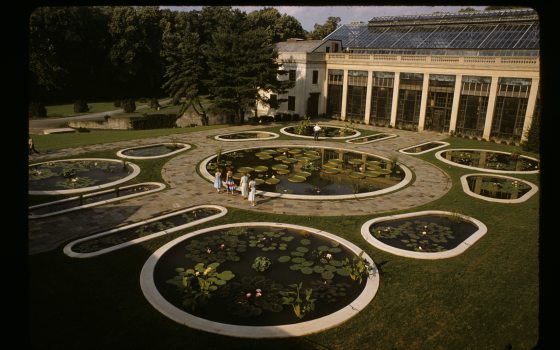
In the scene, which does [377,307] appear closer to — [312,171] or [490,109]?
[312,171]

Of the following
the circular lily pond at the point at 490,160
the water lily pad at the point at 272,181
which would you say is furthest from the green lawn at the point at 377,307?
the circular lily pond at the point at 490,160

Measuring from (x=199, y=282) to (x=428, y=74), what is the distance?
128 ft

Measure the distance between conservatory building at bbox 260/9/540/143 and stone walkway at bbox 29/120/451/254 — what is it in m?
13.7

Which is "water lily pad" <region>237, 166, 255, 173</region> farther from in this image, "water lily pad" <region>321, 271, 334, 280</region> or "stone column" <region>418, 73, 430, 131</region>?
"stone column" <region>418, 73, 430, 131</region>

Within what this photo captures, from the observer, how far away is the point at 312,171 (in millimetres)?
28719

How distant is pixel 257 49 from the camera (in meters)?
44.0

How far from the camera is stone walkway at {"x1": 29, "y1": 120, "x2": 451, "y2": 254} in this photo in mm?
17406

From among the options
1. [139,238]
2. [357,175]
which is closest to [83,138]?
[139,238]

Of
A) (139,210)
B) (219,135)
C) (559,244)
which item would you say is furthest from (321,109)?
(559,244)

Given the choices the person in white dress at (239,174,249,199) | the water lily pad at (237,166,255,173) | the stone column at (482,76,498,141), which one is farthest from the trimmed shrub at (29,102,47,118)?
the stone column at (482,76,498,141)

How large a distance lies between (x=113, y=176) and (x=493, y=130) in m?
36.5

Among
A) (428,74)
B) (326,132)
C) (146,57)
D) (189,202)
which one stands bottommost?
(189,202)

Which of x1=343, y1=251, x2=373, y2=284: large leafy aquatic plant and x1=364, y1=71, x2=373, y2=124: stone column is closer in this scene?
x1=343, y1=251, x2=373, y2=284: large leafy aquatic plant

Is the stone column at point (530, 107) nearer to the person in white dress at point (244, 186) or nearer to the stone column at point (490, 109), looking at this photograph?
the stone column at point (490, 109)
